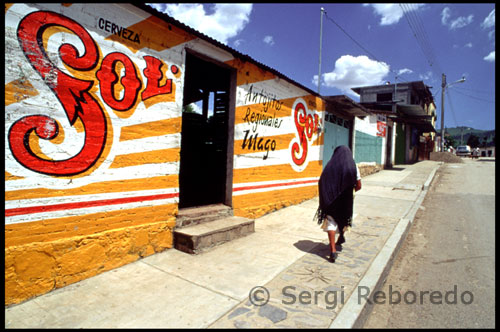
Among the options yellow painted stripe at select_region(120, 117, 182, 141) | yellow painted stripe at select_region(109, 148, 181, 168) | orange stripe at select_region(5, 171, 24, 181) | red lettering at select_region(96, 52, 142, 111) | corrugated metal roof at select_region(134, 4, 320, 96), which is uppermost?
corrugated metal roof at select_region(134, 4, 320, 96)

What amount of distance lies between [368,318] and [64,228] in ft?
12.1

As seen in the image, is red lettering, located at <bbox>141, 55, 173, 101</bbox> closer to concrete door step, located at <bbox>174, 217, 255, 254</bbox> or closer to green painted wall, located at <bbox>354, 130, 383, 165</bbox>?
concrete door step, located at <bbox>174, 217, 255, 254</bbox>

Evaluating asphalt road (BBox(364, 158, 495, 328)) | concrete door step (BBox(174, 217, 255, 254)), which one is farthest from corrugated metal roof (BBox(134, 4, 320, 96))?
asphalt road (BBox(364, 158, 495, 328))

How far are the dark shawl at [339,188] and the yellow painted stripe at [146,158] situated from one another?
2528 millimetres

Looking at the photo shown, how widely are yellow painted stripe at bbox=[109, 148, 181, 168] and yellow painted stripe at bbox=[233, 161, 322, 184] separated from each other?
1.70 meters

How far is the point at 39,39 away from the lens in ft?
9.94

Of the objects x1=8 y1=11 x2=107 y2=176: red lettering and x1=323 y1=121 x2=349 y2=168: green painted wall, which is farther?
x1=323 y1=121 x2=349 y2=168: green painted wall

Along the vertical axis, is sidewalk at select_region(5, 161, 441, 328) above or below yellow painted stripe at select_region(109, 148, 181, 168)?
below

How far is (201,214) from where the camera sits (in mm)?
4973

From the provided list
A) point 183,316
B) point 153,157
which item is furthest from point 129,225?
point 183,316

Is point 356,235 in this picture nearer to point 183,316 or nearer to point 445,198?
point 183,316

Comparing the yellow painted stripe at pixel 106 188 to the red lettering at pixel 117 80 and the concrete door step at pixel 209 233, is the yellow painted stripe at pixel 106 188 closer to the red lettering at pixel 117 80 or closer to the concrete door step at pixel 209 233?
the concrete door step at pixel 209 233

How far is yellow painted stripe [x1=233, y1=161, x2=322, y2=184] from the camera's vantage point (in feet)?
19.7

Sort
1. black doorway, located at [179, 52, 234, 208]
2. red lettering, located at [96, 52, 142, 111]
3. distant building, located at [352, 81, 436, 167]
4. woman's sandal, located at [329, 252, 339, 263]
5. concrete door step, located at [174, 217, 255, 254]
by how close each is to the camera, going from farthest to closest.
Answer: distant building, located at [352, 81, 436, 167], black doorway, located at [179, 52, 234, 208], concrete door step, located at [174, 217, 255, 254], woman's sandal, located at [329, 252, 339, 263], red lettering, located at [96, 52, 142, 111]
